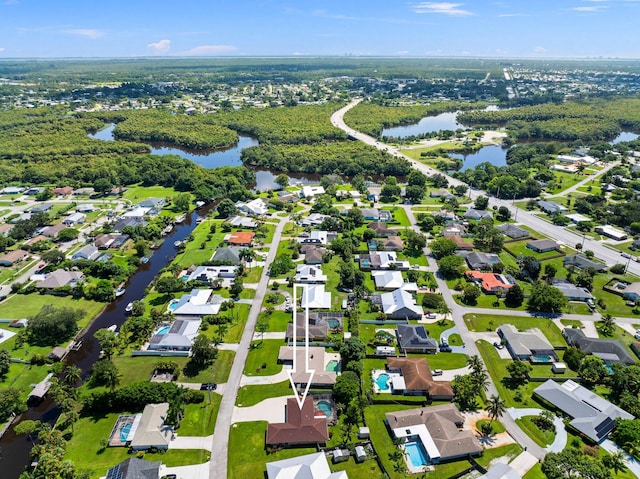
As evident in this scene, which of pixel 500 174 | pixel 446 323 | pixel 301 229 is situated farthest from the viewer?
pixel 500 174

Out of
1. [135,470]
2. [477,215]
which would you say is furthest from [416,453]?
[477,215]

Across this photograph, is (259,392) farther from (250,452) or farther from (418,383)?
(418,383)

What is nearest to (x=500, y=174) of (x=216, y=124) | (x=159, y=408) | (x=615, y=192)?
(x=615, y=192)

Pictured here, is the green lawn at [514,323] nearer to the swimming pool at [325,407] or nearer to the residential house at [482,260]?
the residential house at [482,260]

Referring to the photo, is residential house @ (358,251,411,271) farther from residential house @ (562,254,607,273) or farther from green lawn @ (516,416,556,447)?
green lawn @ (516,416,556,447)

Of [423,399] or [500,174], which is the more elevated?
[500,174]

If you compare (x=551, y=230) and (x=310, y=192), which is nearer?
(x=551, y=230)

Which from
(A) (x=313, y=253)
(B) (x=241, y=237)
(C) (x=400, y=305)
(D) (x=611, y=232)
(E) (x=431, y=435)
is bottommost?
(E) (x=431, y=435)

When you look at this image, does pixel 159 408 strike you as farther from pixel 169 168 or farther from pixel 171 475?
pixel 169 168
